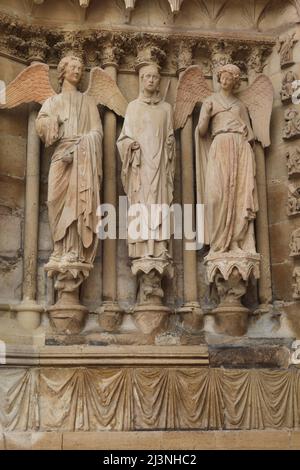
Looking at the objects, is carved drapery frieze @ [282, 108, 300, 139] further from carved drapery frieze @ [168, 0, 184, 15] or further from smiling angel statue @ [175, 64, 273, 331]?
carved drapery frieze @ [168, 0, 184, 15]

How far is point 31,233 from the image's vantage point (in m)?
6.14

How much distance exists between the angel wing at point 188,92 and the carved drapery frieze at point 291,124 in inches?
29.8

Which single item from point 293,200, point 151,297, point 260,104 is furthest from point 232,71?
point 151,297

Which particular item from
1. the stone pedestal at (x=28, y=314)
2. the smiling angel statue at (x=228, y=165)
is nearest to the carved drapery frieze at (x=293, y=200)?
the smiling angel statue at (x=228, y=165)

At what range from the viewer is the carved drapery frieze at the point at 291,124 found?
639 cm

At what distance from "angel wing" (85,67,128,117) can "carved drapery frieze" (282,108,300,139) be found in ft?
4.87

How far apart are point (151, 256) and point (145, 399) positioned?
3.88ft

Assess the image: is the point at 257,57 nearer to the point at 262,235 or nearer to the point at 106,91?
the point at 106,91

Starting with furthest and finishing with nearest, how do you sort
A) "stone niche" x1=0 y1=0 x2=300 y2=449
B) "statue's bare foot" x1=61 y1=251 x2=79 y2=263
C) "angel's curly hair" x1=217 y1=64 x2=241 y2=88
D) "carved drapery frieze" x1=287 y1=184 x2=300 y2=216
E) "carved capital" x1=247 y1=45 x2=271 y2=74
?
"carved capital" x1=247 y1=45 x2=271 y2=74 → "angel's curly hair" x1=217 y1=64 x2=241 y2=88 → "carved drapery frieze" x1=287 y1=184 x2=300 y2=216 → "statue's bare foot" x1=61 y1=251 x2=79 y2=263 → "stone niche" x1=0 y1=0 x2=300 y2=449

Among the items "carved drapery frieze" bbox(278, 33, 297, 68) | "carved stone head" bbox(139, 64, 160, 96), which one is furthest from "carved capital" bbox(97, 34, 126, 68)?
"carved drapery frieze" bbox(278, 33, 297, 68)

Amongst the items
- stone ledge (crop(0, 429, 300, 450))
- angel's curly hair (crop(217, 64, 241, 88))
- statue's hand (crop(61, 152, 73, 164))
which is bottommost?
stone ledge (crop(0, 429, 300, 450))

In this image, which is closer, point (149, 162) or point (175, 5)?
point (149, 162)

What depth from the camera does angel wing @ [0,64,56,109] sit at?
6.29 m

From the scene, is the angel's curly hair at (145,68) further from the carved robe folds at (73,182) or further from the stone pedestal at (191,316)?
the stone pedestal at (191,316)
